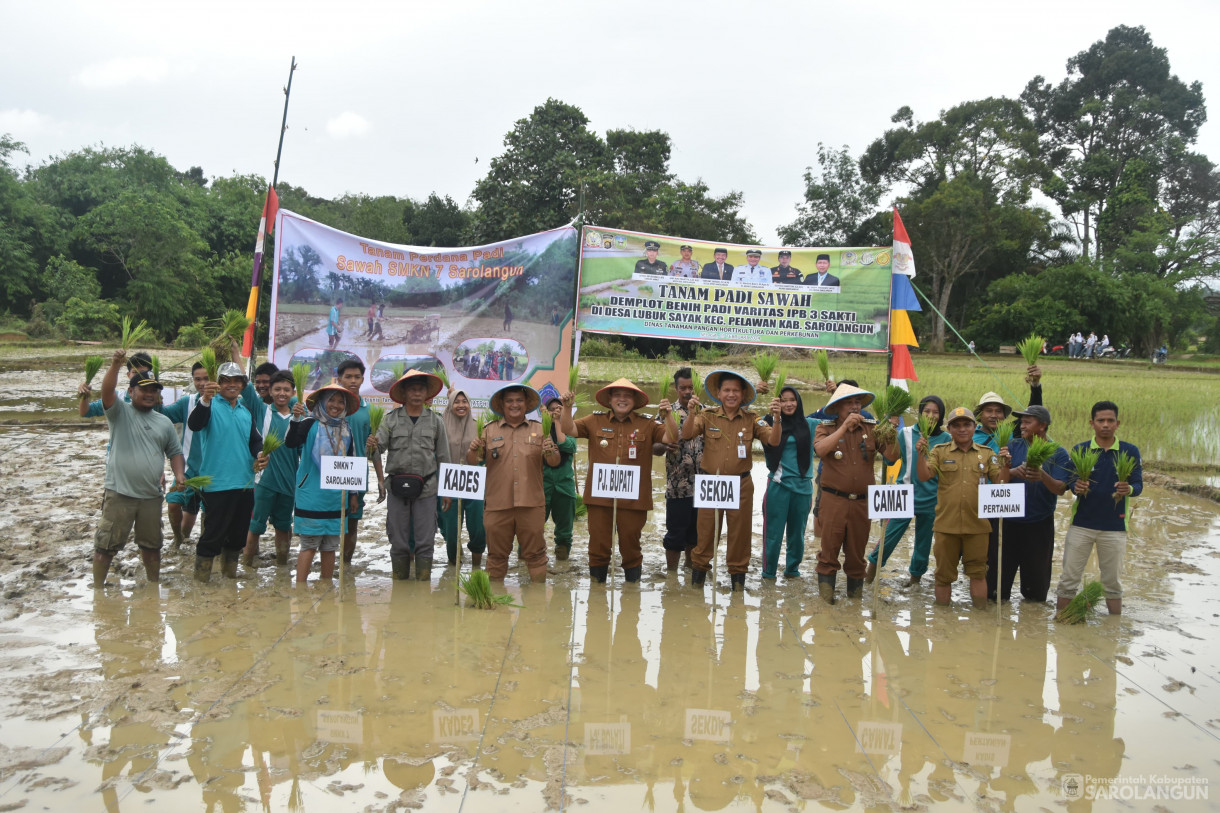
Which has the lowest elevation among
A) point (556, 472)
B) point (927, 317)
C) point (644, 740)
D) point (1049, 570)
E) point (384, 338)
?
point (644, 740)

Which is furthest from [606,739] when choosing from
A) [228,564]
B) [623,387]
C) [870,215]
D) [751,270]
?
[870,215]

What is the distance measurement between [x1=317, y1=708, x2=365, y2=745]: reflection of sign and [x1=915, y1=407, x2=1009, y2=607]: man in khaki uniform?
13.8ft

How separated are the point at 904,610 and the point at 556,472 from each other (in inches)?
118

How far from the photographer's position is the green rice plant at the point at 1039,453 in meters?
5.87

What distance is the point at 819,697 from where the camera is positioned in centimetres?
454

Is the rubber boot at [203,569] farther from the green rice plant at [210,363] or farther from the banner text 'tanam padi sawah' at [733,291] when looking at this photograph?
the banner text 'tanam padi sawah' at [733,291]

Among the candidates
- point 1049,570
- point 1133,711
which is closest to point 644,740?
point 1133,711

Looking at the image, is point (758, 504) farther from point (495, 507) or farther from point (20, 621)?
point (20, 621)

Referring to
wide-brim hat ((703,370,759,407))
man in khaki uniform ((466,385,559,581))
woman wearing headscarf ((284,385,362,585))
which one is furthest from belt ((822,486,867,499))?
woman wearing headscarf ((284,385,362,585))

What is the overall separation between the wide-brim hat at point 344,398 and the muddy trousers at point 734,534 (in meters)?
2.81

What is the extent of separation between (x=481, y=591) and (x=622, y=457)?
1.56m

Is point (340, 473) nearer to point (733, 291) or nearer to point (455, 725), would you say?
point (455, 725)

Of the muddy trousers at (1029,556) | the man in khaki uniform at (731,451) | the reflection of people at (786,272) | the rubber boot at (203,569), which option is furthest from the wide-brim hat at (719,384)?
the rubber boot at (203,569)

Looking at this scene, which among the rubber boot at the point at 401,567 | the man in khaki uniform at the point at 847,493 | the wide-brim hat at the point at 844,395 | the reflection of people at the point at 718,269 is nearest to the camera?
the man in khaki uniform at the point at 847,493
